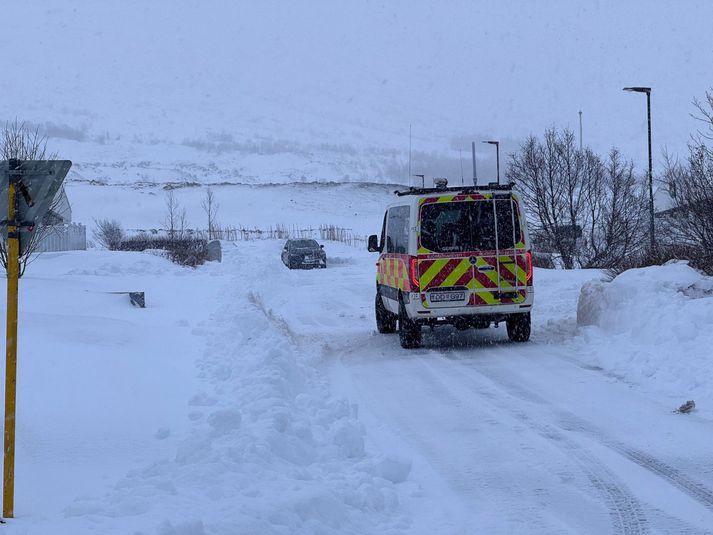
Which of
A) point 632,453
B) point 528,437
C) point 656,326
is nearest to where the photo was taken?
point 632,453

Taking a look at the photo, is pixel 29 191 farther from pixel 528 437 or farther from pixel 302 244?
pixel 302 244

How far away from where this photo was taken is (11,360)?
15.4 feet

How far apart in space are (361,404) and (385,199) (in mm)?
133245

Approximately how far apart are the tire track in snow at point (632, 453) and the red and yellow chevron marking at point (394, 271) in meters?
3.61

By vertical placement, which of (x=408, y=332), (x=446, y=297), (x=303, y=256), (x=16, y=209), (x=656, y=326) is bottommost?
(x=408, y=332)

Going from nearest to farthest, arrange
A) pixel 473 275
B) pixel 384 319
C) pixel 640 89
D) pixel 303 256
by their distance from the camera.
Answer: pixel 473 275
pixel 384 319
pixel 640 89
pixel 303 256

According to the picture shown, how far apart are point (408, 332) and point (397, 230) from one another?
1830mm

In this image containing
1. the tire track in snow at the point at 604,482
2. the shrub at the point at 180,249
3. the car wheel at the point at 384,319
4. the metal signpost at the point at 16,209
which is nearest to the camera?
the metal signpost at the point at 16,209

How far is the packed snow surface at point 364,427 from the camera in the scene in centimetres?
491

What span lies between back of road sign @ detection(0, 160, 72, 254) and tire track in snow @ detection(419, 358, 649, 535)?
12.6ft

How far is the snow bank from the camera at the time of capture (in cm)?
924

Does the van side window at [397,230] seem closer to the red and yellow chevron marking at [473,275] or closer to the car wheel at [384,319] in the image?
the red and yellow chevron marking at [473,275]

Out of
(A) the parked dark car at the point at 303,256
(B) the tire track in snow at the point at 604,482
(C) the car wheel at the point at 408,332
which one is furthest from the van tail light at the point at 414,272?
(A) the parked dark car at the point at 303,256

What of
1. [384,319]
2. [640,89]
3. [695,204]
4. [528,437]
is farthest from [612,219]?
[528,437]
